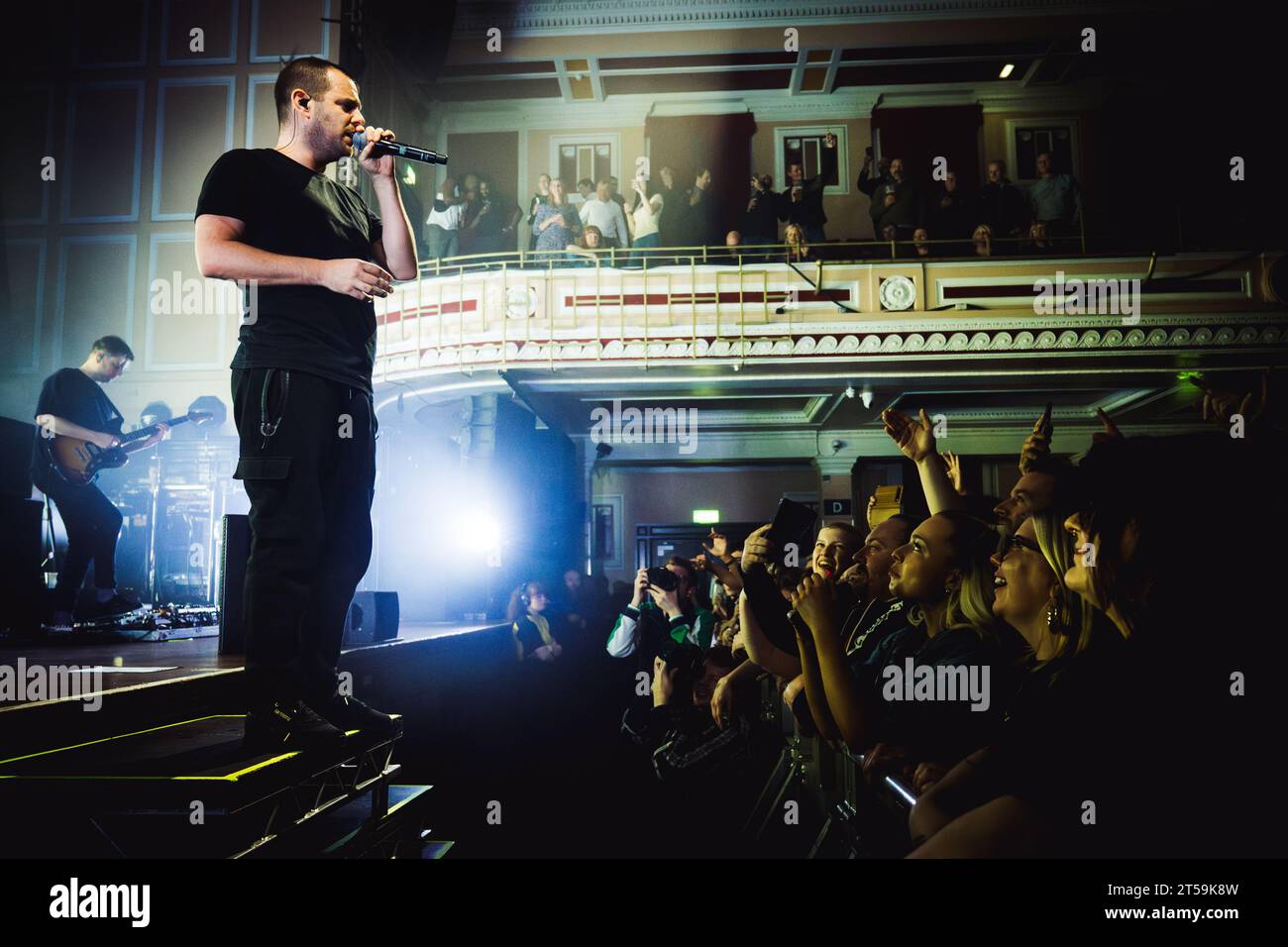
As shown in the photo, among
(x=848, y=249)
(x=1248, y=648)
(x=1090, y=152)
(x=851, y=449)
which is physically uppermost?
(x=1090, y=152)

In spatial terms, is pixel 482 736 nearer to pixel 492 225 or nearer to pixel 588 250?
pixel 588 250

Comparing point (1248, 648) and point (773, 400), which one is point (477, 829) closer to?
point (1248, 648)

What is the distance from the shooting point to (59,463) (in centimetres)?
469

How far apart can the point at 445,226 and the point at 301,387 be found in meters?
8.59

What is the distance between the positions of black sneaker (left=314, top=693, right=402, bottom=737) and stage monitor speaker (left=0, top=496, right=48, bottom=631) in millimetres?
3134

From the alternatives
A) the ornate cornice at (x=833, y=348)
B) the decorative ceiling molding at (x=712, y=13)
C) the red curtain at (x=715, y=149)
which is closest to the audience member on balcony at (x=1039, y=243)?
the ornate cornice at (x=833, y=348)

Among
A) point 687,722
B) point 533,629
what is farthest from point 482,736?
point 687,722

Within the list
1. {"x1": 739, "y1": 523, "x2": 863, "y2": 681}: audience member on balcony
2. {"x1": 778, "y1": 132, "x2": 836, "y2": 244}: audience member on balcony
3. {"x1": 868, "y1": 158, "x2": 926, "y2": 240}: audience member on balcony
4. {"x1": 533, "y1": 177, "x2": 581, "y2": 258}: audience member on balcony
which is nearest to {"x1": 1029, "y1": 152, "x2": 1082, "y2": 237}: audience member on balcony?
{"x1": 868, "y1": 158, "x2": 926, "y2": 240}: audience member on balcony

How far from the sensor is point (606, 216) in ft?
31.2

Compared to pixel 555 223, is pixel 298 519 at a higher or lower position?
lower
